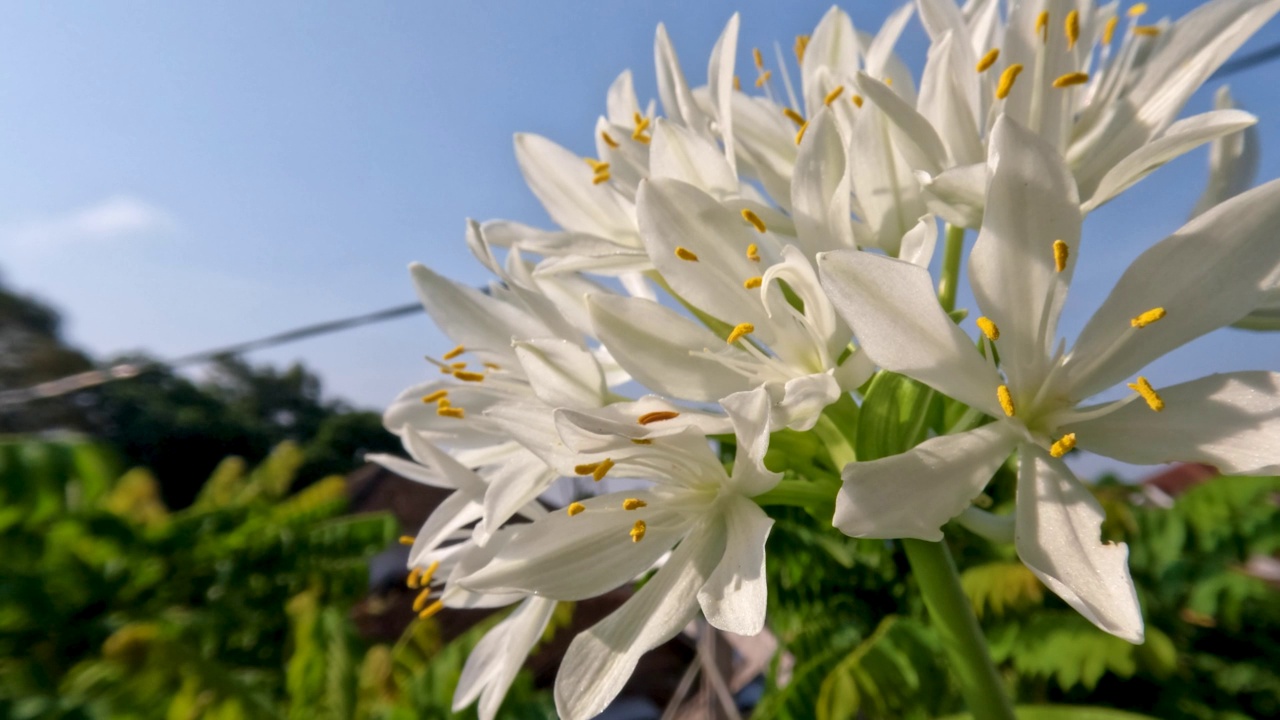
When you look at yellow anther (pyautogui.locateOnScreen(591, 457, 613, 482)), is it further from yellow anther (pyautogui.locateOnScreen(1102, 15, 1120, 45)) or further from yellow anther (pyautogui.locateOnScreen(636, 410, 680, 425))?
yellow anther (pyautogui.locateOnScreen(1102, 15, 1120, 45))

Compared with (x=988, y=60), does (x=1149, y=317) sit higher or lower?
lower

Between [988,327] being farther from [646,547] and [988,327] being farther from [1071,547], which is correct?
[646,547]

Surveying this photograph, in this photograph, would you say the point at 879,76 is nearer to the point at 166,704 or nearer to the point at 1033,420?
the point at 1033,420

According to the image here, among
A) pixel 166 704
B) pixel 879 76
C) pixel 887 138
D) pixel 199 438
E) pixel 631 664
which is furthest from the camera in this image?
pixel 199 438

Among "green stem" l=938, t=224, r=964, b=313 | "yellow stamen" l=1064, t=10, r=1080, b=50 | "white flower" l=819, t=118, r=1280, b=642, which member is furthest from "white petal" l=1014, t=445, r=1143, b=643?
"yellow stamen" l=1064, t=10, r=1080, b=50

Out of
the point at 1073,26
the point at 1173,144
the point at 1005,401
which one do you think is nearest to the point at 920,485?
the point at 1005,401

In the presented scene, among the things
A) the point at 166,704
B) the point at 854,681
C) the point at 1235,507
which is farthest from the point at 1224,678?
the point at 166,704
